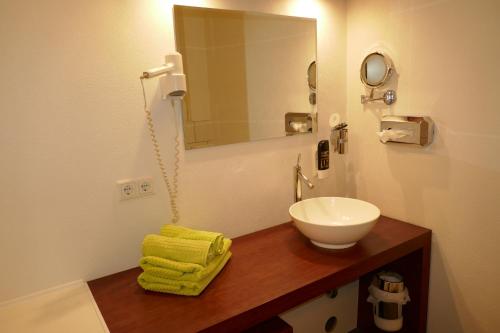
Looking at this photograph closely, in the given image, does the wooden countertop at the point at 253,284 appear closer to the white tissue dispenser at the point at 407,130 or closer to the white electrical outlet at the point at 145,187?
the white electrical outlet at the point at 145,187

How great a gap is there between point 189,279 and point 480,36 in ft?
5.17

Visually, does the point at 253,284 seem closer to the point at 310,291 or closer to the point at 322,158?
the point at 310,291

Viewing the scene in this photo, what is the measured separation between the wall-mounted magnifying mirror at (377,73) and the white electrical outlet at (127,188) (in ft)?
4.41

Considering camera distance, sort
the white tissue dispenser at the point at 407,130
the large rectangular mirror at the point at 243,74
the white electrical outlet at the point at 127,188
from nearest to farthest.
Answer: the white electrical outlet at the point at 127,188 < the large rectangular mirror at the point at 243,74 < the white tissue dispenser at the point at 407,130

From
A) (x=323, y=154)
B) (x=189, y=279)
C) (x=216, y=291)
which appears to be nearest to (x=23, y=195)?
(x=189, y=279)

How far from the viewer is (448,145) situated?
5.49 feet

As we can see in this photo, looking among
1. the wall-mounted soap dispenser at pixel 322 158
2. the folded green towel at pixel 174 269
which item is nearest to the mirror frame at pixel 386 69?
the wall-mounted soap dispenser at pixel 322 158

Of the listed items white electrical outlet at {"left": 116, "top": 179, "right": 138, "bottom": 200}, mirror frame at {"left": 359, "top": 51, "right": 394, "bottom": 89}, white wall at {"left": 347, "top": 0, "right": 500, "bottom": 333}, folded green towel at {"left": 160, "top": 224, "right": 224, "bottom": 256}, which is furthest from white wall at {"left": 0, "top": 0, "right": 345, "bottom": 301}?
white wall at {"left": 347, "top": 0, "right": 500, "bottom": 333}

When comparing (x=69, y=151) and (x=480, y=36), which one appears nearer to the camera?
(x=69, y=151)

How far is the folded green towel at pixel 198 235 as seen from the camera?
137cm

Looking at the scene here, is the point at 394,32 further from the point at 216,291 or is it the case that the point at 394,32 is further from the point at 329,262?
the point at 216,291

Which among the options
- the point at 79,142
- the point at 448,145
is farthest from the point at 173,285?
the point at 448,145

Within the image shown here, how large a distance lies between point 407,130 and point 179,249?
127cm

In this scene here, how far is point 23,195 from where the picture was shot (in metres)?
1.29
